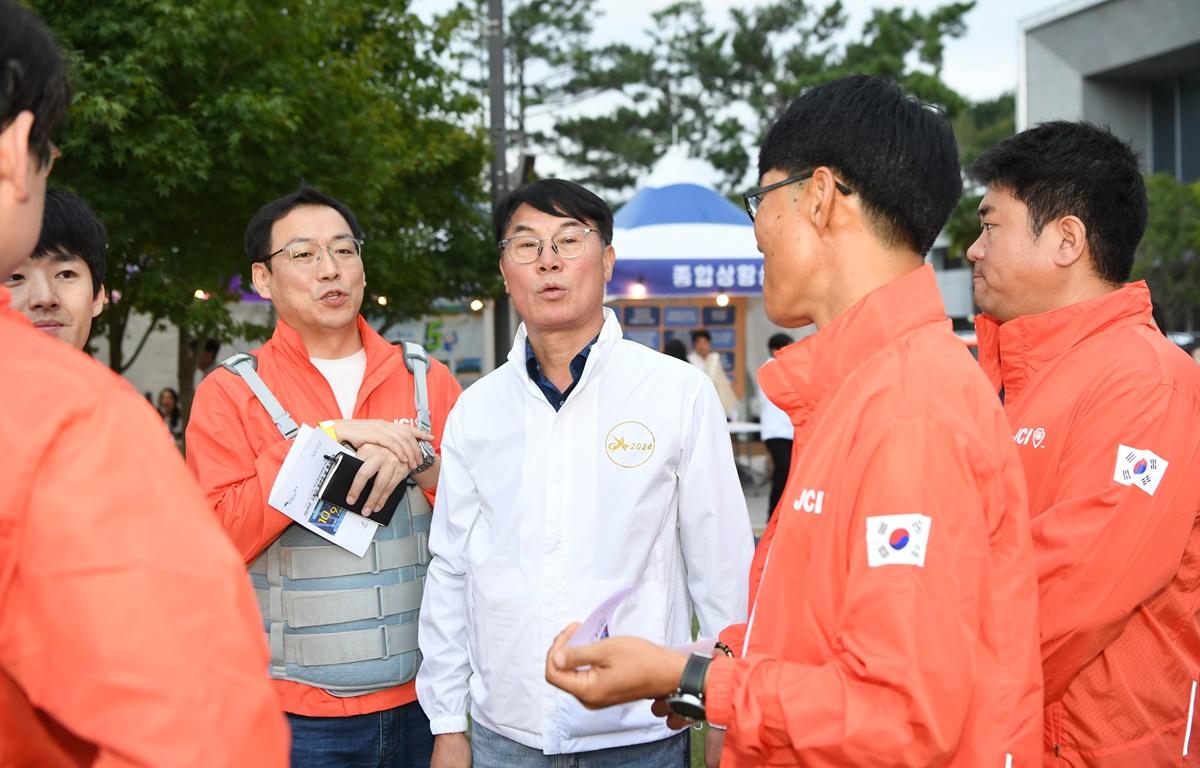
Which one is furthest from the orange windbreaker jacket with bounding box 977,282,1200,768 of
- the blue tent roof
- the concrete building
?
the concrete building

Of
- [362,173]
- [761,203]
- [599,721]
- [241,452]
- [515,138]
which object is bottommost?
[599,721]

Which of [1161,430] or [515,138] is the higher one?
[515,138]

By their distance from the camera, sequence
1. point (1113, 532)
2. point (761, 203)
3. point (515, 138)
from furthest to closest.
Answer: point (515, 138), point (1113, 532), point (761, 203)

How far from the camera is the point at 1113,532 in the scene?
7.57ft

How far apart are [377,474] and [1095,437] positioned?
6.11 feet

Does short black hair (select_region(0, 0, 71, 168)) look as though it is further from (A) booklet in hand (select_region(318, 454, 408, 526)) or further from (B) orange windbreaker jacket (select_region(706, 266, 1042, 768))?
(A) booklet in hand (select_region(318, 454, 408, 526))

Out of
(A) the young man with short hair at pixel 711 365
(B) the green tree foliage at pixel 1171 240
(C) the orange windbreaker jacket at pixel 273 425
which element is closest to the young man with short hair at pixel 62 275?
(C) the orange windbreaker jacket at pixel 273 425

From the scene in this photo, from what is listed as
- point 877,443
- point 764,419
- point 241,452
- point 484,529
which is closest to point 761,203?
point 877,443

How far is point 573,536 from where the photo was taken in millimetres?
2787

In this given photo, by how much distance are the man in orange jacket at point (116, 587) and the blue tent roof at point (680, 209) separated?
11795 mm

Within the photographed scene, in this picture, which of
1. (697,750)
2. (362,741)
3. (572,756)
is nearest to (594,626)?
(572,756)

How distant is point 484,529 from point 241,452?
75 cm

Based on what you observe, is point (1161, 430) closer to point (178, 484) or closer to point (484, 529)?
point (484, 529)

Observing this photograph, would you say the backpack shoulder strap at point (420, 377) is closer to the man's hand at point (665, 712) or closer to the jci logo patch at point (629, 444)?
the jci logo patch at point (629, 444)
